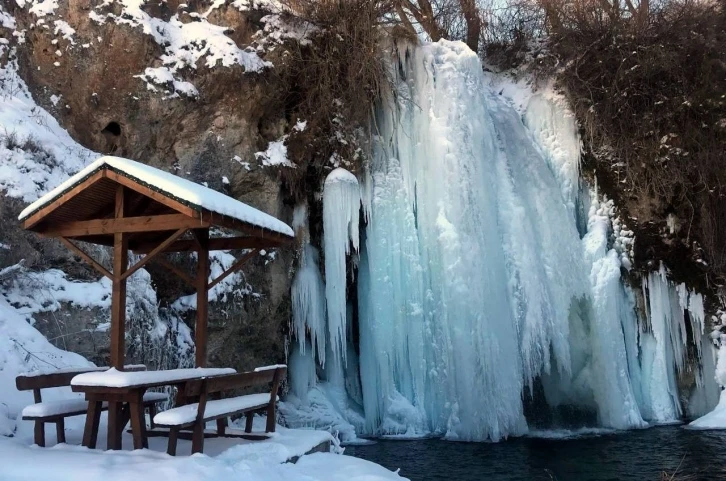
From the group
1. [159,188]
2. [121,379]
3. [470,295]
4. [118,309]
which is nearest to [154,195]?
[159,188]

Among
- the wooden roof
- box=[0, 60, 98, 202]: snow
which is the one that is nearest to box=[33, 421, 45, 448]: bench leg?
the wooden roof

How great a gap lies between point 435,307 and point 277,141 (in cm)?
434

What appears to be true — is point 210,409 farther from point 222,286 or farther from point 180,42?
point 180,42

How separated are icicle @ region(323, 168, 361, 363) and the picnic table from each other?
591 cm

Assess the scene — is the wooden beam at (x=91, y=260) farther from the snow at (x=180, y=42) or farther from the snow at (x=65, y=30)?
the snow at (x=65, y=30)

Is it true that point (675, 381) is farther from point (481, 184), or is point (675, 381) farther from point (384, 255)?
point (384, 255)

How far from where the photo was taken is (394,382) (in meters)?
11.3

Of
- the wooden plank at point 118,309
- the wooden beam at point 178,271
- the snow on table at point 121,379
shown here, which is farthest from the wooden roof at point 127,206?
the snow on table at point 121,379

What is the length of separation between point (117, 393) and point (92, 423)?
0.47 metres

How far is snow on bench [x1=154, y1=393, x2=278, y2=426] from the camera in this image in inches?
189

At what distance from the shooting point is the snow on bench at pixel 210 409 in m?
4.80

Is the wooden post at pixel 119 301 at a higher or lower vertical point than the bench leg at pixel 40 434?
higher

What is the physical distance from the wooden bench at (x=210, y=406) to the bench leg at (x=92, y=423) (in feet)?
2.01

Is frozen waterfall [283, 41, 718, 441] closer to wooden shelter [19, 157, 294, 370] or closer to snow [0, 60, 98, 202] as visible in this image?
snow [0, 60, 98, 202]
